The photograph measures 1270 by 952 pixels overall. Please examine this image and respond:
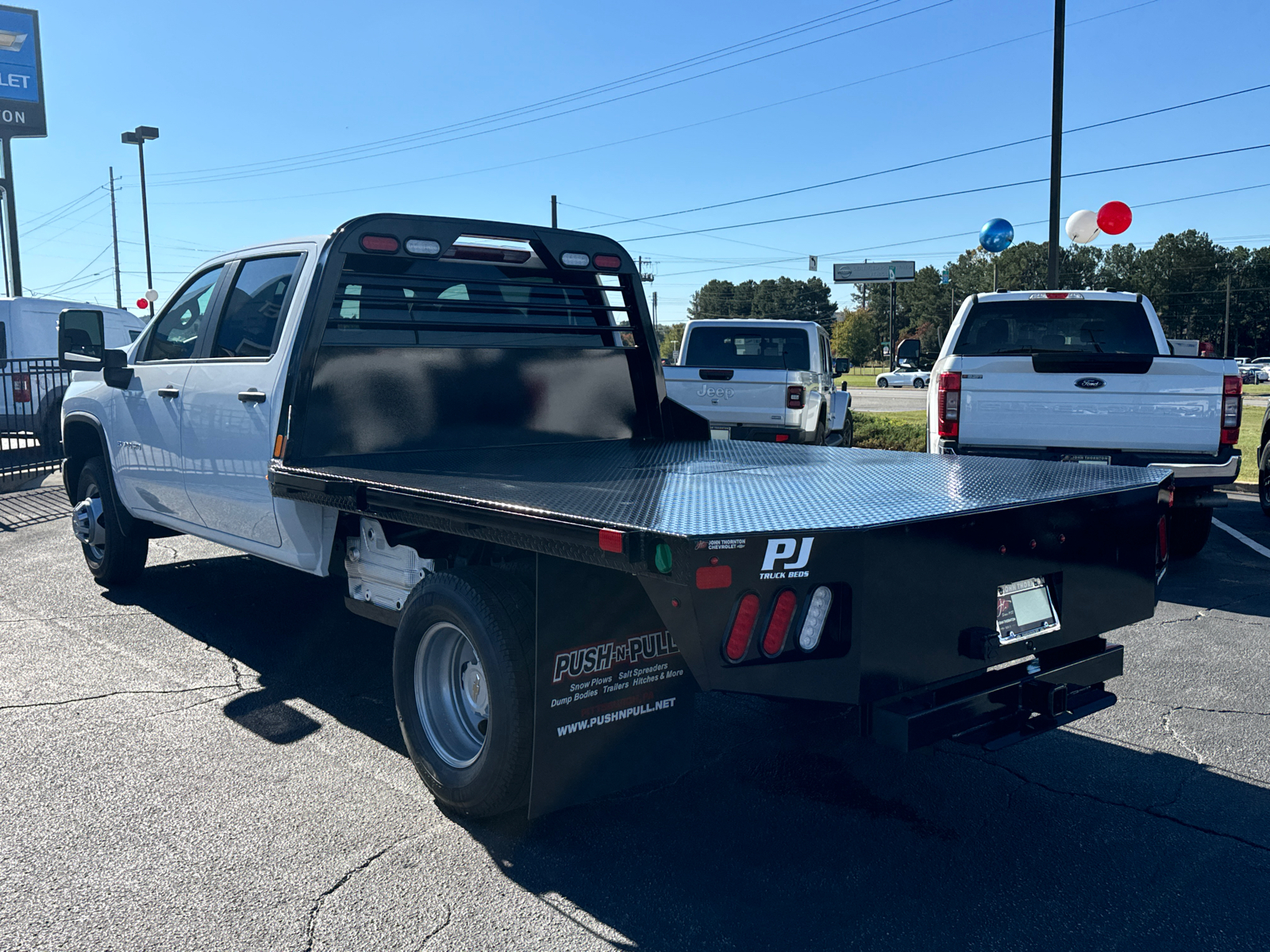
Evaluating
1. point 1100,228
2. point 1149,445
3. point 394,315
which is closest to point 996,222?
point 1100,228

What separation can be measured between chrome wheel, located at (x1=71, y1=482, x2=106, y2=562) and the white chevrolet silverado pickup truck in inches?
245

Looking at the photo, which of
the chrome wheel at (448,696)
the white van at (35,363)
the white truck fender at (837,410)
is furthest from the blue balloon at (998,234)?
the chrome wheel at (448,696)

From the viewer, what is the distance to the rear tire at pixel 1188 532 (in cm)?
806

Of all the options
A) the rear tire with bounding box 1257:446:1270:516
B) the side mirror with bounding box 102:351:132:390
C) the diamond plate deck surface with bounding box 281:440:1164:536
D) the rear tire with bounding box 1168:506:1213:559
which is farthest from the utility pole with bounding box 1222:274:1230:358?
the side mirror with bounding box 102:351:132:390

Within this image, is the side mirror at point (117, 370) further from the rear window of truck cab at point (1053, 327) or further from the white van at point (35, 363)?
the white van at point (35, 363)

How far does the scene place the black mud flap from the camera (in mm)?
3076

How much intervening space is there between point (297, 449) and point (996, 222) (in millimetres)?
21419

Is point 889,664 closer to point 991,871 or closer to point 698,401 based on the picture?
point 991,871

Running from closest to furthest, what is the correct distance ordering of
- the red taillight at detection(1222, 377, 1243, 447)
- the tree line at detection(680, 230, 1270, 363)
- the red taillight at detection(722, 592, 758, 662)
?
Answer: the red taillight at detection(722, 592, 758, 662) → the red taillight at detection(1222, 377, 1243, 447) → the tree line at detection(680, 230, 1270, 363)

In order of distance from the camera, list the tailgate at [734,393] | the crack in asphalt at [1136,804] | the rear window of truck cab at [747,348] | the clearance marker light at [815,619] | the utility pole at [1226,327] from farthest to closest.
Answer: the utility pole at [1226,327]
the rear window of truck cab at [747,348]
the tailgate at [734,393]
the crack in asphalt at [1136,804]
the clearance marker light at [815,619]

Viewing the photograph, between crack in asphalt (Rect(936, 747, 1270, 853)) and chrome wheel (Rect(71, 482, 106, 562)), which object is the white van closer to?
chrome wheel (Rect(71, 482, 106, 562))

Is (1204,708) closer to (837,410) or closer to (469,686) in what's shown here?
(469,686)

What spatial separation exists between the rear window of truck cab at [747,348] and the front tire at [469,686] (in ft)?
32.1

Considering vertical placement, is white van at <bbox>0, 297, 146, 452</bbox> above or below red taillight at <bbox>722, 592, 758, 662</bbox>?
above
